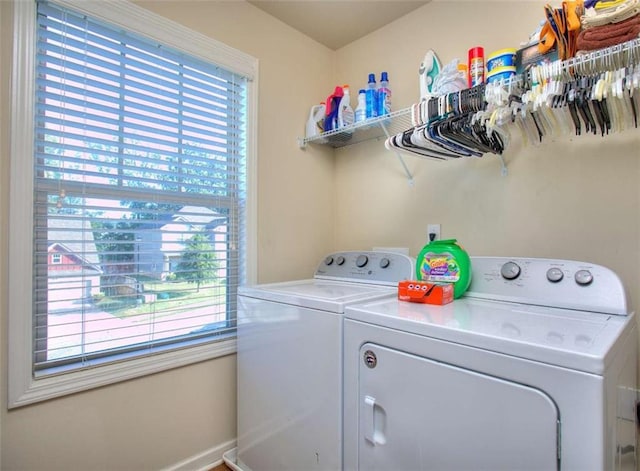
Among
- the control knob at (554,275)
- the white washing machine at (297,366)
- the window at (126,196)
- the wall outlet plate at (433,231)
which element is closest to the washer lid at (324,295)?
the white washing machine at (297,366)

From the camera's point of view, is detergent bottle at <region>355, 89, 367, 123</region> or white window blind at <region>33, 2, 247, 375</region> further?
detergent bottle at <region>355, 89, 367, 123</region>

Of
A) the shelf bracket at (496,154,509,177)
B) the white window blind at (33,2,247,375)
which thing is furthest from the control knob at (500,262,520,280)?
the white window blind at (33,2,247,375)

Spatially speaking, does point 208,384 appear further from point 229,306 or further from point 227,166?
point 227,166

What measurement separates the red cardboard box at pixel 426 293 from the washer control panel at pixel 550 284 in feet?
0.59

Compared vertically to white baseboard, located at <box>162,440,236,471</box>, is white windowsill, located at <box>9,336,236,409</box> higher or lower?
higher

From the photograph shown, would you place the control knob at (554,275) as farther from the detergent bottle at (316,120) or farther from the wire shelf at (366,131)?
the detergent bottle at (316,120)

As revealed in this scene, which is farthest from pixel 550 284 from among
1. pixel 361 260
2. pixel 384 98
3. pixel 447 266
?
pixel 384 98

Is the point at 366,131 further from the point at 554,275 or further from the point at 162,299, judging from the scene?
the point at 162,299

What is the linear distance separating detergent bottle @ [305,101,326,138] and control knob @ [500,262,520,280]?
1269 mm

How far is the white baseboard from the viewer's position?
156 cm

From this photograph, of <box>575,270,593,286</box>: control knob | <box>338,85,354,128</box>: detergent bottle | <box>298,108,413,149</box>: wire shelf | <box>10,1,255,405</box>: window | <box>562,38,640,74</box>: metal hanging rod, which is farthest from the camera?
<box>338,85,354,128</box>: detergent bottle

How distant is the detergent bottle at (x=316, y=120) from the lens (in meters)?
2.05

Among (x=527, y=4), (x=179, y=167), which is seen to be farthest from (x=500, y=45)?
(x=179, y=167)

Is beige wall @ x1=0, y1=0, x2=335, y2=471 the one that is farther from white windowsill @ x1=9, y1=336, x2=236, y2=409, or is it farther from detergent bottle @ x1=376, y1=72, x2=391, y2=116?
detergent bottle @ x1=376, y1=72, x2=391, y2=116
